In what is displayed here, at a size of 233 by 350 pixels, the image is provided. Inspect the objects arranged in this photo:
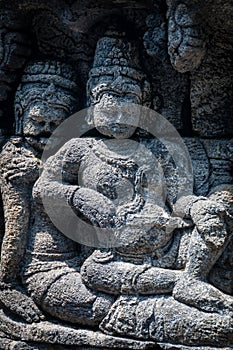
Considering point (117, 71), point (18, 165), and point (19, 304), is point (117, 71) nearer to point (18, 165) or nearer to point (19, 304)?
point (18, 165)

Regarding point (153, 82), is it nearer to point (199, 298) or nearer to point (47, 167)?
point (47, 167)

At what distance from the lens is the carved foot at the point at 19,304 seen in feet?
10.5

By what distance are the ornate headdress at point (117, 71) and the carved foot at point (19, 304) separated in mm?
1006

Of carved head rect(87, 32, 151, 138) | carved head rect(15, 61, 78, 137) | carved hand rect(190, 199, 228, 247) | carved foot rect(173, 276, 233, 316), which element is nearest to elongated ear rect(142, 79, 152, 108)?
carved head rect(87, 32, 151, 138)

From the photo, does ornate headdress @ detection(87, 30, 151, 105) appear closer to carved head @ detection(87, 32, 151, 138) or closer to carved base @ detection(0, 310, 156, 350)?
carved head @ detection(87, 32, 151, 138)

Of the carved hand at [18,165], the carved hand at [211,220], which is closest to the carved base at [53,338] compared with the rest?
the carved hand at [211,220]

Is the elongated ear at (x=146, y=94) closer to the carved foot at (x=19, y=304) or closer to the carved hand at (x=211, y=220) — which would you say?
the carved hand at (x=211, y=220)

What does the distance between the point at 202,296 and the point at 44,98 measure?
125 cm

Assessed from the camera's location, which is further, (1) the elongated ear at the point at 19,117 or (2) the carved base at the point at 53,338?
(1) the elongated ear at the point at 19,117

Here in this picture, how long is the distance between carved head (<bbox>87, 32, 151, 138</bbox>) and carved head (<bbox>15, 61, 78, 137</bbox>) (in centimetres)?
18

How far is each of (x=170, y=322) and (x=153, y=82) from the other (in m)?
1.17

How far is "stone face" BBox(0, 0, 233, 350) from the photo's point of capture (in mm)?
2992

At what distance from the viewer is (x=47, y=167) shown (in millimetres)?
3316

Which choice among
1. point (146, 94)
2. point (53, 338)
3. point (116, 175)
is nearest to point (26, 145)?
point (116, 175)
